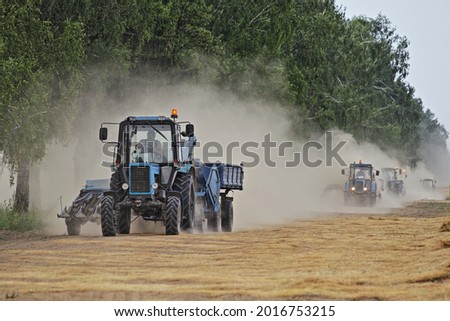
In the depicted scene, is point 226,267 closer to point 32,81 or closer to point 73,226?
point 73,226

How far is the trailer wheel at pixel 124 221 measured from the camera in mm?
23406

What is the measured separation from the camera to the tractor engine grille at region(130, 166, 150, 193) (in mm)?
22750

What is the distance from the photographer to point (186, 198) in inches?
919

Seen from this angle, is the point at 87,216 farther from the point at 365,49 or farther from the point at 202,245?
the point at 365,49

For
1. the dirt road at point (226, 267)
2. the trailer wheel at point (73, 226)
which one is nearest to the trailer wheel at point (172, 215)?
the dirt road at point (226, 267)

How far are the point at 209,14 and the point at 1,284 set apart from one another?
93.4ft

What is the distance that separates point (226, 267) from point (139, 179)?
716 cm

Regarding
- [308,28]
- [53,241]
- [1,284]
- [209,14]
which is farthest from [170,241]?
[308,28]

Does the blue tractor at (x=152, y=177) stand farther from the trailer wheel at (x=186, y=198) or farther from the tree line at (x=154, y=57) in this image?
the tree line at (x=154, y=57)

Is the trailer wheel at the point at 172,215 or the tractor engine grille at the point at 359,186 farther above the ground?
the tractor engine grille at the point at 359,186

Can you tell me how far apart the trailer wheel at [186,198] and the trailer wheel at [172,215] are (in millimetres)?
617

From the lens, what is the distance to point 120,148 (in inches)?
934

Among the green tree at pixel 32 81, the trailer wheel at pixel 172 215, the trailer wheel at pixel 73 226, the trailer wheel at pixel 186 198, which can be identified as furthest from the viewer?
the green tree at pixel 32 81

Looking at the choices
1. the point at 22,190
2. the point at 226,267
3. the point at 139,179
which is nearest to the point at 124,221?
the point at 139,179
